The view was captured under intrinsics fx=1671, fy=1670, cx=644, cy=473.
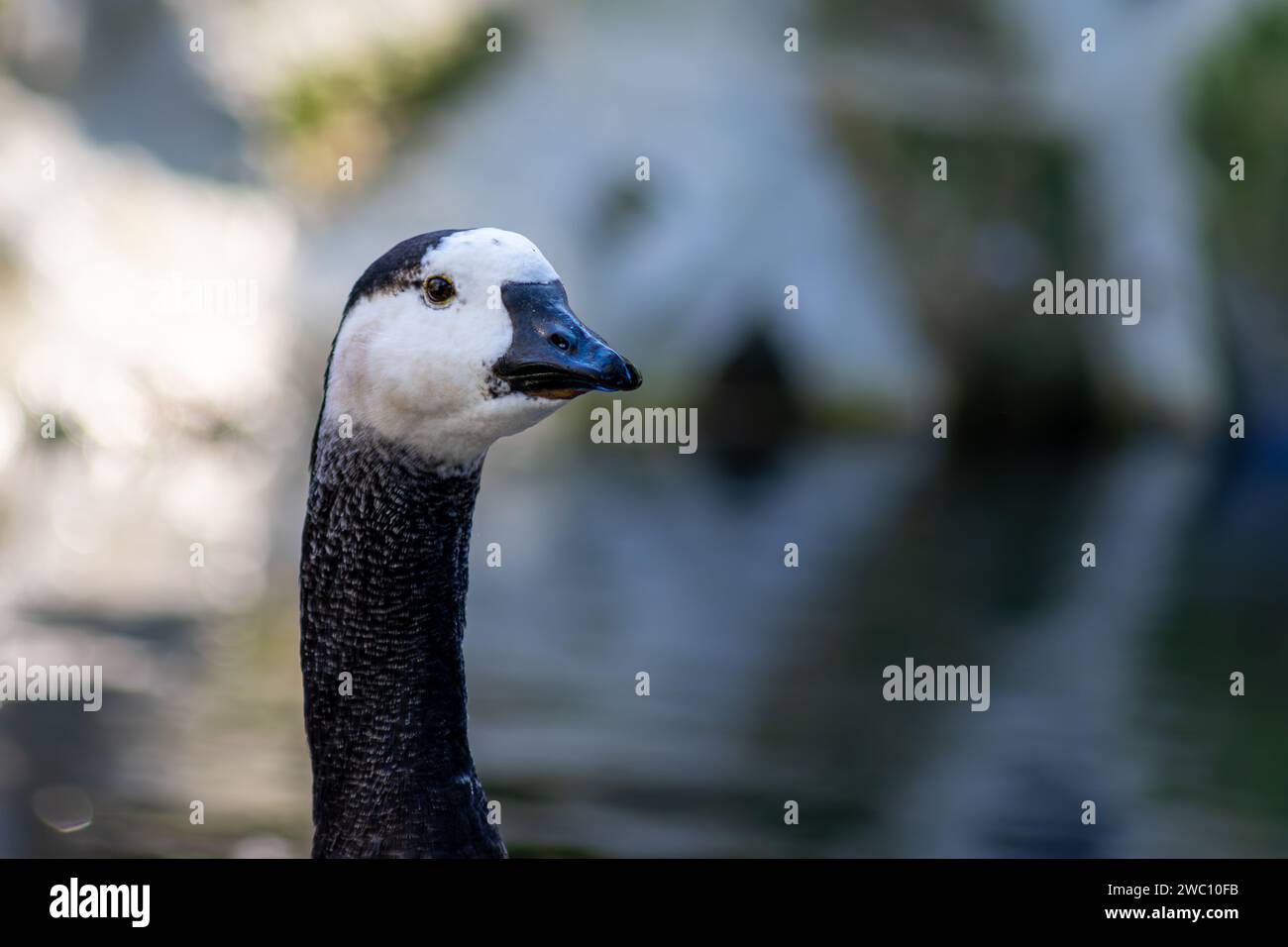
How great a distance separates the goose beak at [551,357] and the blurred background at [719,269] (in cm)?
846

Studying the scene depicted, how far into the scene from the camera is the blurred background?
49.5ft

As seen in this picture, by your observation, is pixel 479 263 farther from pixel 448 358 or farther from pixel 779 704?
pixel 779 704

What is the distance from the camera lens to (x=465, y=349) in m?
3.65

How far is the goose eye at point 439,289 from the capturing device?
3.70m

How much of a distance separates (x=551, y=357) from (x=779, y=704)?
5851 millimetres

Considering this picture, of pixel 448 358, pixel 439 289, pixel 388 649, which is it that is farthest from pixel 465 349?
pixel 388 649

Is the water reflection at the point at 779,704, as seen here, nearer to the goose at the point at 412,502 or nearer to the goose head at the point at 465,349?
the goose at the point at 412,502

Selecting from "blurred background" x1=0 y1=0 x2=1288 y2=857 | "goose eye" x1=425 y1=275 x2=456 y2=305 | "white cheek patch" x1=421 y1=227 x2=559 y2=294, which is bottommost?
"goose eye" x1=425 y1=275 x2=456 y2=305

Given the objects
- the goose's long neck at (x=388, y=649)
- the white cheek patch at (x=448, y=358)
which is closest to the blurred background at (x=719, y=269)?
the goose's long neck at (x=388, y=649)

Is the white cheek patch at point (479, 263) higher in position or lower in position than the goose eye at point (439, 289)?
higher

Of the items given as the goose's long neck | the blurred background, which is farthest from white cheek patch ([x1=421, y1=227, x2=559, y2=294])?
the blurred background

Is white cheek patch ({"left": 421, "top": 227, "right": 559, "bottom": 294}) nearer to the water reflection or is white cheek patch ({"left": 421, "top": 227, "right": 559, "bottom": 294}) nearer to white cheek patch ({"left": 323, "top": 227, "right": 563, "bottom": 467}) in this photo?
white cheek patch ({"left": 323, "top": 227, "right": 563, "bottom": 467})

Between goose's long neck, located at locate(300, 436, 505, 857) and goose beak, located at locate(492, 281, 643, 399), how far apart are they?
319 mm
